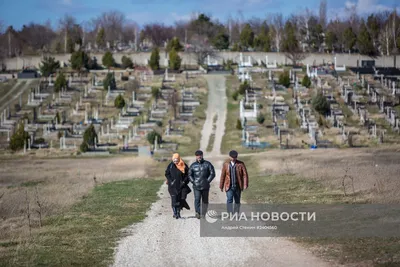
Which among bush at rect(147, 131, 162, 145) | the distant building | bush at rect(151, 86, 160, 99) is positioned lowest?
bush at rect(147, 131, 162, 145)

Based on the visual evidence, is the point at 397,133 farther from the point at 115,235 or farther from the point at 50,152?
the point at 115,235

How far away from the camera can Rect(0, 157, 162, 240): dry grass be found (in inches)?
747

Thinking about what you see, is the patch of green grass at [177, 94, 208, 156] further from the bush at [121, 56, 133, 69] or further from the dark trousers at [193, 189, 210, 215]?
the dark trousers at [193, 189, 210, 215]

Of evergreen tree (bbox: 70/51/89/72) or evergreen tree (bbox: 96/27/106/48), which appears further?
evergreen tree (bbox: 96/27/106/48)

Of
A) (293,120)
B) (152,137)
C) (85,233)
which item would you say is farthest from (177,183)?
(293,120)

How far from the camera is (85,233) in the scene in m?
14.2

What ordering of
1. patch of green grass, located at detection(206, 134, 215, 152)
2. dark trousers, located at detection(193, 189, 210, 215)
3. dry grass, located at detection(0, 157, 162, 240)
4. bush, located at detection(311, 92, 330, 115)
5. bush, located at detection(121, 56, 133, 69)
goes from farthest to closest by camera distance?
1. bush, located at detection(121, 56, 133, 69)
2. bush, located at detection(311, 92, 330, 115)
3. patch of green grass, located at detection(206, 134, 215, 152)
4. dry grass, located at detection(0, 157, 162, 240)
5. dark trousers, located at detection(193, 189, 210, 215)

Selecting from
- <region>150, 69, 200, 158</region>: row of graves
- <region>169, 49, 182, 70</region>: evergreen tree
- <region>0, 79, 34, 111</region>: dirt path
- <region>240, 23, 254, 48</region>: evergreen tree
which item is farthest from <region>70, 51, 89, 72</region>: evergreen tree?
<region>240, 23, 254, 48</region>: evergreen tree

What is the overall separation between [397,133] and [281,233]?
40.3 meters

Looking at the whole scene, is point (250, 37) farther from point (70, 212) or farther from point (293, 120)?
point (70, 212)

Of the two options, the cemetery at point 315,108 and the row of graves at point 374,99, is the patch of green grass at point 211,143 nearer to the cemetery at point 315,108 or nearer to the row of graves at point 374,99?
the cemetery at point 315,108

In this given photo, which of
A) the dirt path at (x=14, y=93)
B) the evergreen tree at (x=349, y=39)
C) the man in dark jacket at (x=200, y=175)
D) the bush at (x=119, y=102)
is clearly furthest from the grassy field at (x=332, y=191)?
the evergreen tree at (x=349, y=39)

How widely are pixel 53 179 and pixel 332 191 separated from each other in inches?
674

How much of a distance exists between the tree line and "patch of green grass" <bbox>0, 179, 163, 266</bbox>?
64169 millimetres
